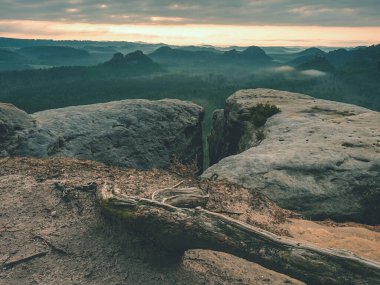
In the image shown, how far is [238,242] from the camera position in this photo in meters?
8.63

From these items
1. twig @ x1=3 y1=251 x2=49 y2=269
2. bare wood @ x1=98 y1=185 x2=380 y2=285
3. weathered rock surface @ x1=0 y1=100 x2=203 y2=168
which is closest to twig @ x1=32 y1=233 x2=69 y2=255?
twig @ x1=3 y1=251 x2=49 y2=269

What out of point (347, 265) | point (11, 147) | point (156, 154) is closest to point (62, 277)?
point (347, 265)

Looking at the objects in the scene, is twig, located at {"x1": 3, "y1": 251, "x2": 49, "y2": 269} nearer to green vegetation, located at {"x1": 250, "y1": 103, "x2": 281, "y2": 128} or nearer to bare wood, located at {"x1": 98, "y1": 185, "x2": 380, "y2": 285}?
bare wood, located at {"x1": 98, "y1": 185, "x2": 380, "y2": 285}

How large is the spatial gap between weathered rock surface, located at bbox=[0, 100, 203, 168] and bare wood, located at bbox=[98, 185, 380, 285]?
43.3 ft

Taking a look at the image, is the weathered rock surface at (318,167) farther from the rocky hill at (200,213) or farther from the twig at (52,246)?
the twig at (52,246)

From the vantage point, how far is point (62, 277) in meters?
8.49

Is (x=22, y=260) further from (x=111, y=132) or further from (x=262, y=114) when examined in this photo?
(x=262, y=114)

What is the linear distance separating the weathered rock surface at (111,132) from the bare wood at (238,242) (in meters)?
13.2

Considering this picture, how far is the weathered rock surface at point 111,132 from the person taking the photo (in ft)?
70.2

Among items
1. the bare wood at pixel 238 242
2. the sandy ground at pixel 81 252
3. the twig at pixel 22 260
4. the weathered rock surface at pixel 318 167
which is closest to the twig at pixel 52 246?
the sandy ground at pixel 81 252

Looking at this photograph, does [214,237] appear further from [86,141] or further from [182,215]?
[86,141]

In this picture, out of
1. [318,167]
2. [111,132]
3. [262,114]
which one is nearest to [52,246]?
[318,167]

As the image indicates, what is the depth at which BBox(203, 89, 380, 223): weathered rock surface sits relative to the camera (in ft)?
44.9

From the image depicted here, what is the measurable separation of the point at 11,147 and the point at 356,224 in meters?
16.8
